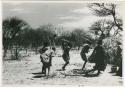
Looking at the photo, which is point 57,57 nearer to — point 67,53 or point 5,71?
point 67,53

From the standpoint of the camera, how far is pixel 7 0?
2545 mm

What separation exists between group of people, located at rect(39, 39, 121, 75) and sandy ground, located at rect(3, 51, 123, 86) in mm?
36

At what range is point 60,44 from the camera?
101 inches

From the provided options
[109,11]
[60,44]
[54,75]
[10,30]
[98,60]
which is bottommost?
[54,75]

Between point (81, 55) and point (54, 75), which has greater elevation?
point (81, 55)

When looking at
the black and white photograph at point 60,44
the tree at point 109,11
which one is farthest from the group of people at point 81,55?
the tree at point 109,11

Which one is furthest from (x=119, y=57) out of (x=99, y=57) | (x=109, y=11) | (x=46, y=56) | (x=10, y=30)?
(x=10, y=30)

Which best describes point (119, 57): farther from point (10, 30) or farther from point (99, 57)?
point (10, 30)

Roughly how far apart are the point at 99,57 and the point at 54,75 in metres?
0.44

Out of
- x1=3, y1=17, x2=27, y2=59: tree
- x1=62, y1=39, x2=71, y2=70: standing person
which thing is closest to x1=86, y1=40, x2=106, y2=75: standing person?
x1=62, y1=39, x2=71, y2=70: standing person

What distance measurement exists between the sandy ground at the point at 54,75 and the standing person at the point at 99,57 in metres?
0.07

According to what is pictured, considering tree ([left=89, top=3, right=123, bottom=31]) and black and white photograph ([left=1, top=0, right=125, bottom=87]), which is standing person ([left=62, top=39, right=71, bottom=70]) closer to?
black and white photograph ([left=1, top=0, right=125, bottom=87])

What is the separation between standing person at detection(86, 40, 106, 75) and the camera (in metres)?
2.57

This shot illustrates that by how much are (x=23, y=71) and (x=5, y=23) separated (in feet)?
1.49
